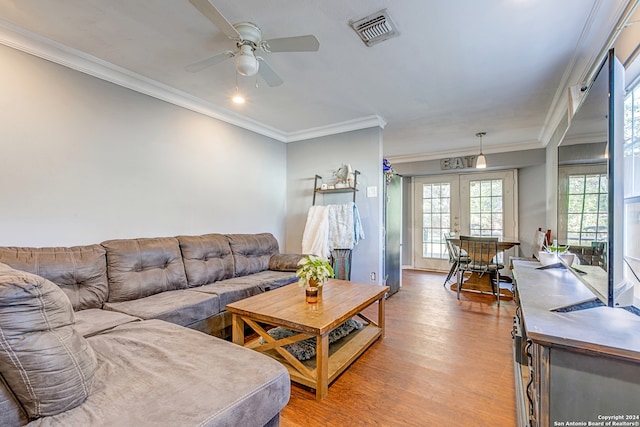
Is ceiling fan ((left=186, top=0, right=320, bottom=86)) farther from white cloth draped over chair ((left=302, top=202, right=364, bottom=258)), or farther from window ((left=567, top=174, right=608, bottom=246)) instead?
white cloth draped over chair ((left=302, top=202, right=364, bottom=258))

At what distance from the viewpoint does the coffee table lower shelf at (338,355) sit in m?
1.85

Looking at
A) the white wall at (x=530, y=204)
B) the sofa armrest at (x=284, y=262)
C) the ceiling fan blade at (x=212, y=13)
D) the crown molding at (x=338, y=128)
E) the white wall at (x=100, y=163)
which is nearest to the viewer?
the ceiling fan blade at (x=212, y=13)

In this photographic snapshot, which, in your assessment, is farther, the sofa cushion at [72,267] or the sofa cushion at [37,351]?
the sofa cushion at [72,267]

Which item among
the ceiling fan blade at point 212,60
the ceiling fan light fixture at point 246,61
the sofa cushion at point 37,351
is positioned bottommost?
the sofa cushion at point 37,351

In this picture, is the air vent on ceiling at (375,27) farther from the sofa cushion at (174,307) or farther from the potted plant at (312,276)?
the sofa cushion at (174,307)

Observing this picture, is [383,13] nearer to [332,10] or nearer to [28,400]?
[332,10]

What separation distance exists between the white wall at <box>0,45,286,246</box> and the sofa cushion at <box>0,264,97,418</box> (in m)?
1.64

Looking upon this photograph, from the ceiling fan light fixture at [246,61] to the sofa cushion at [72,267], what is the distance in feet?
6.03

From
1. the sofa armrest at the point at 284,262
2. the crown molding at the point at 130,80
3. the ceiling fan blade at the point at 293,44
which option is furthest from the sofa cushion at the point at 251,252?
the ceiling fan blade at the point at 293,44

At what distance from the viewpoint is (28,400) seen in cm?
89

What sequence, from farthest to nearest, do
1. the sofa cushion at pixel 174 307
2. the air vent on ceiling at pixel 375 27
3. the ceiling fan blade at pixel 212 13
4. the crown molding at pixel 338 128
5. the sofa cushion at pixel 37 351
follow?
the crown molding at pixel 338 128, the sofa cushion at pixel 174 307, the air vent on ceiling at pixel 375 27, the ceiling fan blade at pixel 212 13, the sofa cushion at pixel 37 351

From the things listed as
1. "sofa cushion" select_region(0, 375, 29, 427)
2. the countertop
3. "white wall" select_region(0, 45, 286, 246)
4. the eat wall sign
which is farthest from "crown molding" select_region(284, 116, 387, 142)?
"sofa cushion" select_region(0, 375, 29, 427)

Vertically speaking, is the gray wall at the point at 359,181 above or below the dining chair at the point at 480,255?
above

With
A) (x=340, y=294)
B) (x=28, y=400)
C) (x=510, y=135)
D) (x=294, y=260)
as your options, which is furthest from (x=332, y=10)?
(x=510, y=135)
